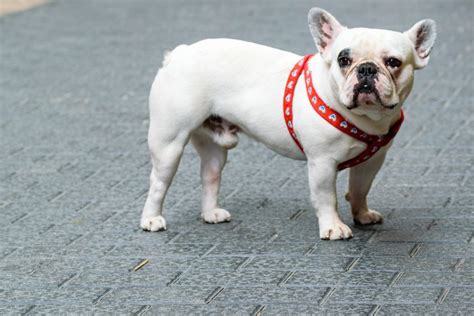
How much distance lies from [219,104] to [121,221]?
3.21 ft

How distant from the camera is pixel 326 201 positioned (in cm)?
663

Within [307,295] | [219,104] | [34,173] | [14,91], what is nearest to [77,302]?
[307,295]

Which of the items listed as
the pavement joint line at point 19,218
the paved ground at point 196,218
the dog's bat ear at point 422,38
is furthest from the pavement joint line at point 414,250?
the pavement joint line at point 19,218

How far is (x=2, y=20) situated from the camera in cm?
1512

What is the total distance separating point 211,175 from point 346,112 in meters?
A: 1.14

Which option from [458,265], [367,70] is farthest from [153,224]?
[458,265]

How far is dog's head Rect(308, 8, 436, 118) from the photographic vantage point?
6.07 meters

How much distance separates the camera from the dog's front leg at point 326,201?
6531mm

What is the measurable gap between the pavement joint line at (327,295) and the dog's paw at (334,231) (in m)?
0.83

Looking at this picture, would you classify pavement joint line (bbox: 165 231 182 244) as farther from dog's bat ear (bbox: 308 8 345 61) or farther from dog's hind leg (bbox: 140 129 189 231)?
dog's bat ear (bbox: 308 8 345 61)

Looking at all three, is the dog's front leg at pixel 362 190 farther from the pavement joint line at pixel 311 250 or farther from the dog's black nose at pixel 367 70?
the dog's black nose at pixel 367 70

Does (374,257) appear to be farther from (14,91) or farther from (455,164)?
(14,91)

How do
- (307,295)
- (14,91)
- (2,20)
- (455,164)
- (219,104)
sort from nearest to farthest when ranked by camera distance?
(307,295), (219,104), (455,164), (14,91), (2,20)

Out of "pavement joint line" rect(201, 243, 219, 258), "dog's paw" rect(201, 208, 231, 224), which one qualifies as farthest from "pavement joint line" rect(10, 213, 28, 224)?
"pavement joint line" rect(201, 243, 219, 258)
